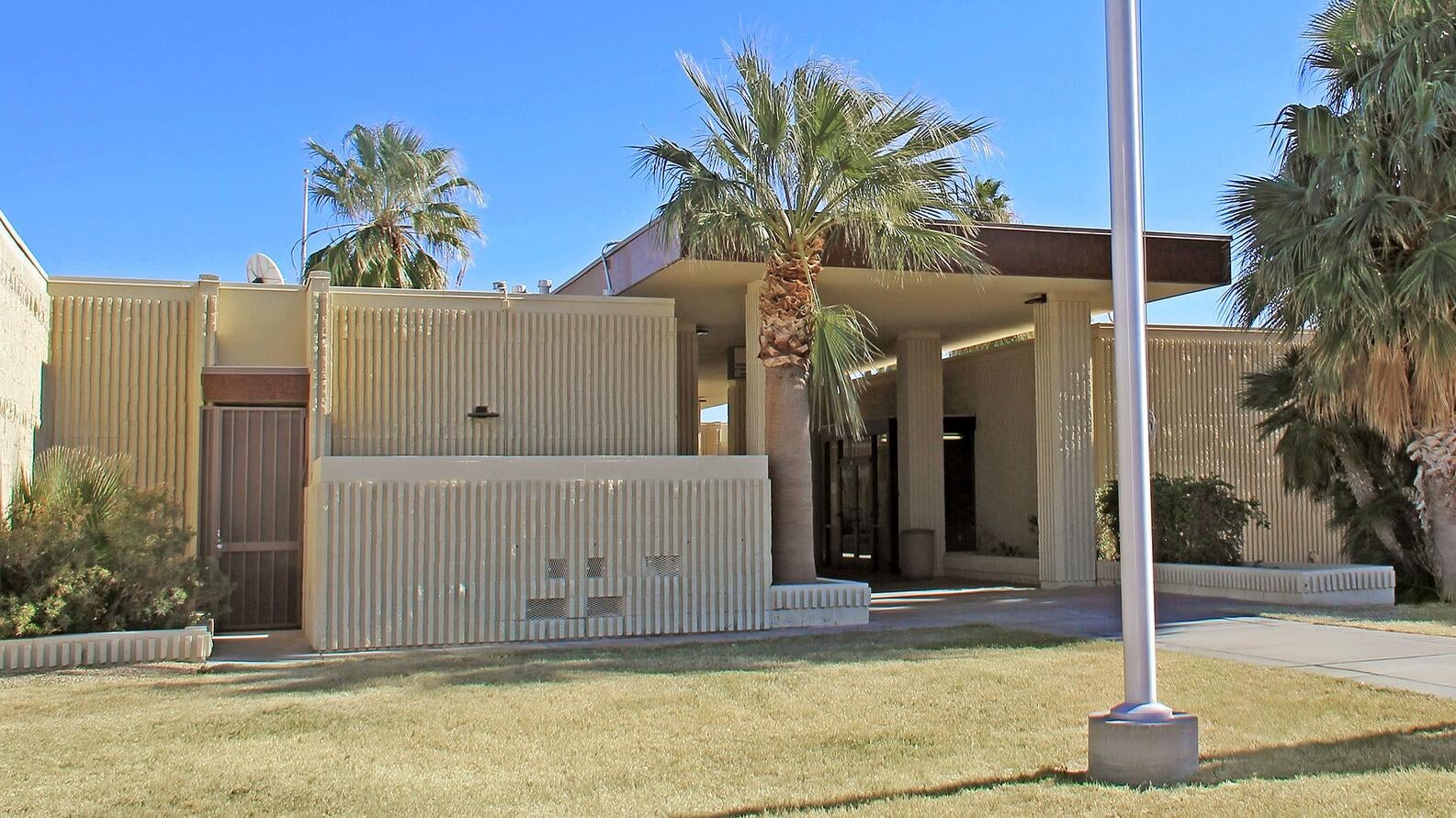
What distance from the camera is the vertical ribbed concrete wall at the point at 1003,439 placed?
20656mm

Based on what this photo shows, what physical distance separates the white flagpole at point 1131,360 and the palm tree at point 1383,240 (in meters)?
8.87

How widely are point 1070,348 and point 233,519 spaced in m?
10.9

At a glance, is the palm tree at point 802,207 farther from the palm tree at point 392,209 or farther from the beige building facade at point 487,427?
the palm tree at point 392,209

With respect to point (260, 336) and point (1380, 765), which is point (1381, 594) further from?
point (260, 336)

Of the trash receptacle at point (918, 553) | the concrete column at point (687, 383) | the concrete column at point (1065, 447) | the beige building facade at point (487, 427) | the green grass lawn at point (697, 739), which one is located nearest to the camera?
the green grass lawn at point (697, 739)

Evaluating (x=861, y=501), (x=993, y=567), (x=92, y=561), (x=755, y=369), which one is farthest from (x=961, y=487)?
(x=92, y=561)

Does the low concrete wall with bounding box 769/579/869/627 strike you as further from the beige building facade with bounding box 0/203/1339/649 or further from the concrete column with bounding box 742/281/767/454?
the concrete column with bounding box 742/281/767/454

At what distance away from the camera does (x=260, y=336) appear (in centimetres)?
1506

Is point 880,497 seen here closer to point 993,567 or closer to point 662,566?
point 993,567

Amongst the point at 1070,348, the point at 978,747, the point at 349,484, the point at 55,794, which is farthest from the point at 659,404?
the point at 55,794

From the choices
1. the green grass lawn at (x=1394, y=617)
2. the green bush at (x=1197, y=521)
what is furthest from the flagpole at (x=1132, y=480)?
the green bush at (x=1197, y=521)

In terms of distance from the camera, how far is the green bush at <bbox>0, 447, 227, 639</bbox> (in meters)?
11.0

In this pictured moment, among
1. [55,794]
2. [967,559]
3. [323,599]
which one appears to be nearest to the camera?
[55,794]

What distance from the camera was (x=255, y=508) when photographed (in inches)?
577
